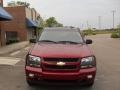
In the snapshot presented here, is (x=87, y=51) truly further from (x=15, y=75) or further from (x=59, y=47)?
(x=15, y=75)

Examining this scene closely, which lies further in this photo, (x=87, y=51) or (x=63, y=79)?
(x=87, y=51)

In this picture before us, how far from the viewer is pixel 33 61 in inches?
313

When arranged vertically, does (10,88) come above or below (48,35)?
below

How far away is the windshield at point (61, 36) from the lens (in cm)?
957

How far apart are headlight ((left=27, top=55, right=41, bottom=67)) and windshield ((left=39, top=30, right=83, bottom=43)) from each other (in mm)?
1630

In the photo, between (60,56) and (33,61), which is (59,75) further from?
(33,61)

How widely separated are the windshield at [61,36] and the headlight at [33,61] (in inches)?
64.2

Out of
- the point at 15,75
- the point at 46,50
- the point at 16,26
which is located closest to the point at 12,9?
the point at 16,26

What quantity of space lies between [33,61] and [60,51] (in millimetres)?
756

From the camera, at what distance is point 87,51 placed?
8383mm

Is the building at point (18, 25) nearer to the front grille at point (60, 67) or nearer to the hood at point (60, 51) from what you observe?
the hood at point (60, 51)

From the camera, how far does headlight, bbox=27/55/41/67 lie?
7.88 metres

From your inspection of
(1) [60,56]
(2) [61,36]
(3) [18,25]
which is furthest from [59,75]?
(3) [18,25]

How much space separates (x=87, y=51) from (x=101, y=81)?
1.88 meters
